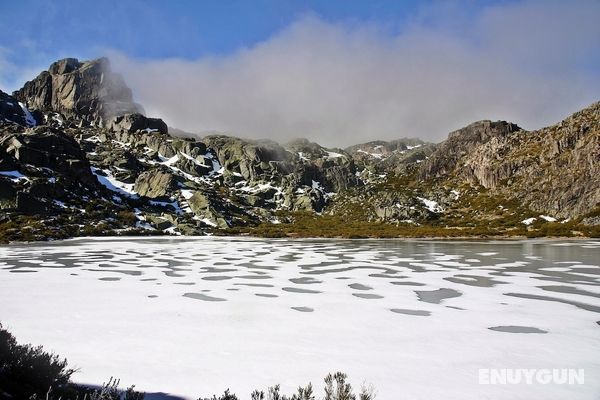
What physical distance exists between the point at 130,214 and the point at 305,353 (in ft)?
338

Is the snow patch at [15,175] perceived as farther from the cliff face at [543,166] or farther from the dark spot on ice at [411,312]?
the cliff face at [543,166]

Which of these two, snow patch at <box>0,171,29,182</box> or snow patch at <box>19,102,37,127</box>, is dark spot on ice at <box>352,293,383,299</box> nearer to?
snow patch at <box>0,171,29,182</box>

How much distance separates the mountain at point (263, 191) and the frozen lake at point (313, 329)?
56.1 meters

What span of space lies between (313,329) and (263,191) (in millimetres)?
165472

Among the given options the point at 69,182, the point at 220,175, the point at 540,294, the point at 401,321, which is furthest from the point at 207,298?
the point at 220,175

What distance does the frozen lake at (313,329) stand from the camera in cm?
698

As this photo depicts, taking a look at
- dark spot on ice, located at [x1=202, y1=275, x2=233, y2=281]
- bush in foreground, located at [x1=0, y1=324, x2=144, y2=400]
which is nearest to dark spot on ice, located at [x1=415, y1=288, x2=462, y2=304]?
dark spot on ice, located at [x1=202, y1=275, x2=233, y2=281]

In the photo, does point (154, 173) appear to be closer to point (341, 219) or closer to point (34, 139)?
point (34, 139)

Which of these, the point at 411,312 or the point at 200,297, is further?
the point at 200,297

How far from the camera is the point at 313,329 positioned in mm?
10219

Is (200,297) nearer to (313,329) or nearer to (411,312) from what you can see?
(313,329)

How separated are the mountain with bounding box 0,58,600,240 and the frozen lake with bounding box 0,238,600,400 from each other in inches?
2211

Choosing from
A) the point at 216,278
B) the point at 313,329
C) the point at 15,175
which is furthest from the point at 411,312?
the point at 15,175

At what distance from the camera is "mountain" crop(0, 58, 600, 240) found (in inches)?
3516
